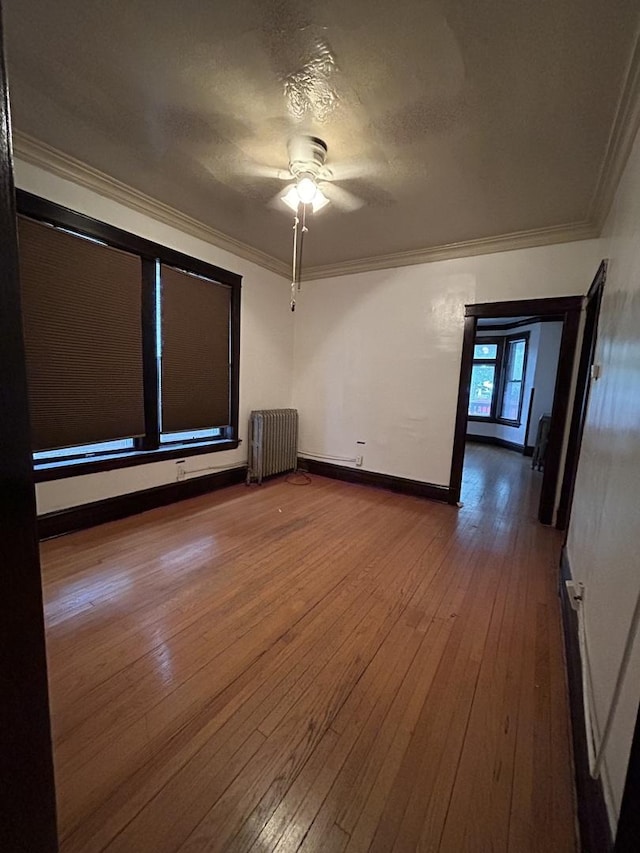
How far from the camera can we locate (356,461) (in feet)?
14.4

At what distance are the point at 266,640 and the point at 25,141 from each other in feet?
11.0

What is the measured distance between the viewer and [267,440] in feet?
13.7

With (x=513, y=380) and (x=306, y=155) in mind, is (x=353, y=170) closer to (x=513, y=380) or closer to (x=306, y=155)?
(x=306, y=155)

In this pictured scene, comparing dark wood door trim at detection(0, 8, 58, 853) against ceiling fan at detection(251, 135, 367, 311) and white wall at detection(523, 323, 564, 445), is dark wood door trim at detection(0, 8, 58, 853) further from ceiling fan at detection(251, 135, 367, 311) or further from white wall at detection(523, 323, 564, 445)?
white wall at detection(523, 323, 564, 445)

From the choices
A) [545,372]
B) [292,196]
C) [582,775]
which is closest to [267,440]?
[292,196]

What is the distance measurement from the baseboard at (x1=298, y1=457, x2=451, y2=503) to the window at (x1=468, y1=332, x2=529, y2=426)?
3.73 meters

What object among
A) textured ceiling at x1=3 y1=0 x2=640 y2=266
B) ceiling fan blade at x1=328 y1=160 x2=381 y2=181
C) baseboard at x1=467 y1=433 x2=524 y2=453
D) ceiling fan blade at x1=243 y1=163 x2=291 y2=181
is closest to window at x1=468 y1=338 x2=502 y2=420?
baseboard at x1=467 y1=433 x2=524 y2=453

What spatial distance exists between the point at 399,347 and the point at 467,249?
1.15 m

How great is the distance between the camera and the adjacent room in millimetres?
1015

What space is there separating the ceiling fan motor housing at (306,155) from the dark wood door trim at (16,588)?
2015 mm

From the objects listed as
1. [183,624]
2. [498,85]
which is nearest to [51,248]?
[183,624]

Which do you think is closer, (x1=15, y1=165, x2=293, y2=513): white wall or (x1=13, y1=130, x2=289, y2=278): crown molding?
(x1=13, y1=130, x2=289, y2=278): crown molding

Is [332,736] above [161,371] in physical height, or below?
below

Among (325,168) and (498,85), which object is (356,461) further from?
(498,85)
